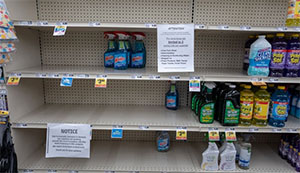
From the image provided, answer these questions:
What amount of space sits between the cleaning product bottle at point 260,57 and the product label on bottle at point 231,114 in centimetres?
32

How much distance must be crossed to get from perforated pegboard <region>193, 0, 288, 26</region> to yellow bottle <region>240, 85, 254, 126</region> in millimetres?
754

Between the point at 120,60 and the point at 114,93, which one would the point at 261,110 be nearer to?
the point at 120,60

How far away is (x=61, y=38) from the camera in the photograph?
6.91 feet

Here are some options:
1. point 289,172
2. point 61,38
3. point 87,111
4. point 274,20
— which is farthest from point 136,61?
point 289,172

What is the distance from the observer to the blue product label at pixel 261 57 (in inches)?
65.3

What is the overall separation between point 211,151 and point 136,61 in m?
1.05

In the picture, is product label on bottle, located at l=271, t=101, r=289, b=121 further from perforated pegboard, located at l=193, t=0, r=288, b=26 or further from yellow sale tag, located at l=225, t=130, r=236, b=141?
perforated pegboard, located at l=193, t=0, r=288, b=26

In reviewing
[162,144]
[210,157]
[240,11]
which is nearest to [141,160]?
[162,144]

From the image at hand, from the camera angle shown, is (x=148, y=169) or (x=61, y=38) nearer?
(x=148, y=169)

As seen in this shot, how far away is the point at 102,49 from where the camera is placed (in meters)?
2.12

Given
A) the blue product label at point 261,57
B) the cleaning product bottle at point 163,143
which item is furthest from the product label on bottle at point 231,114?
the cleaning product bottle at point 163,143

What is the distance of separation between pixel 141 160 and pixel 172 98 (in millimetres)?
670

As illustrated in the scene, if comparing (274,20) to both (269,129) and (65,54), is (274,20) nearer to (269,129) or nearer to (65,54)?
(269,129)

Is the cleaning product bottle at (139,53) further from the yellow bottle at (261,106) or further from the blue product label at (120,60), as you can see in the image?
the yellow bottle at (261,106)
